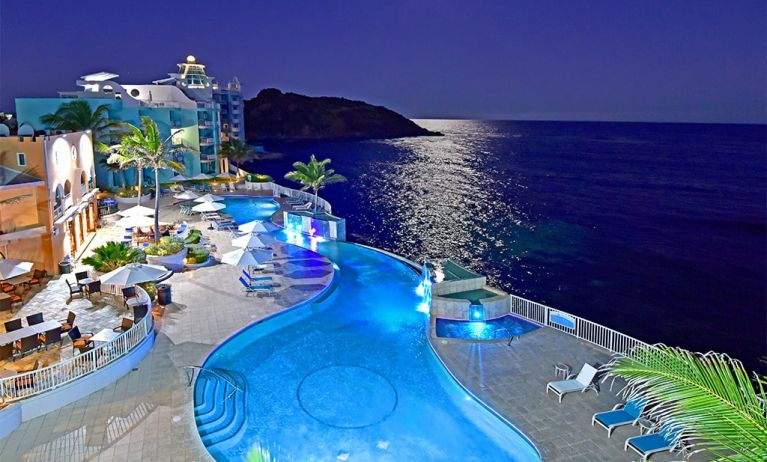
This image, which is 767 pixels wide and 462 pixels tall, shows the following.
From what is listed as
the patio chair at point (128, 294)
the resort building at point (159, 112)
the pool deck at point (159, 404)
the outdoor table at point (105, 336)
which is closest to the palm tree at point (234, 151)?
the resort building at point (159, 112)

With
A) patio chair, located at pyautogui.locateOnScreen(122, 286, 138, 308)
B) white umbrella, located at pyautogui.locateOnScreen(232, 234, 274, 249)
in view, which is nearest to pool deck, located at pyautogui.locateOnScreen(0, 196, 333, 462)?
patio chair, located at pyautogui.locateOnScreen(122, 286, 138, 308)

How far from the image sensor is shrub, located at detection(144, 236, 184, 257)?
23078 millimetres

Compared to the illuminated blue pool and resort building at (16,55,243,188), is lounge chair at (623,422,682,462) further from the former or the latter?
resort building at (16,55,243,188)

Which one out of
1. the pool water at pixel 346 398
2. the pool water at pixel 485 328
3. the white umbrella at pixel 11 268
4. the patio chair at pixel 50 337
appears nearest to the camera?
the pool water at pixel 346 398

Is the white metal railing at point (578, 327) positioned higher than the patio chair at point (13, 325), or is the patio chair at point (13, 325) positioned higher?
the patio chair at point (13, 325)

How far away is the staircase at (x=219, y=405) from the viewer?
1220cm

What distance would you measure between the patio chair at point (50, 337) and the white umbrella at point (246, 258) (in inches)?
258

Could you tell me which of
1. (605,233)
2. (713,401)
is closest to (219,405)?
(713,401)

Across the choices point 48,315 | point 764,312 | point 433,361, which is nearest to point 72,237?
point 48,315

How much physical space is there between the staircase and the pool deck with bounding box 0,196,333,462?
1.47ft

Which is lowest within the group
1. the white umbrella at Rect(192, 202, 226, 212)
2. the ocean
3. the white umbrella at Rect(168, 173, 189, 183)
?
the ocean

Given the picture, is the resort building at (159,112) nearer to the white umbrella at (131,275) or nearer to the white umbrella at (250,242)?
the white umbrella at (250,242)

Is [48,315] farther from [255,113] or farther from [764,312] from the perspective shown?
[255,113]

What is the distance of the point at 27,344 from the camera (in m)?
14.0
